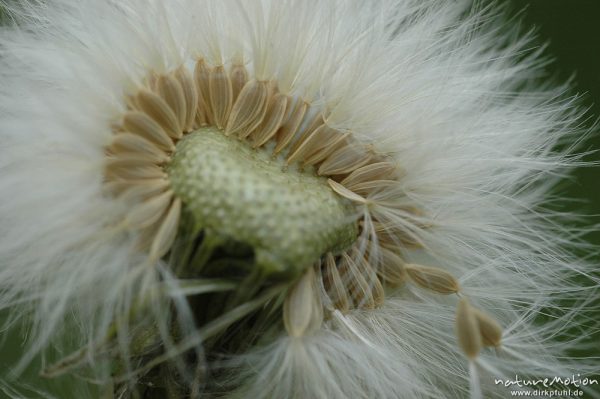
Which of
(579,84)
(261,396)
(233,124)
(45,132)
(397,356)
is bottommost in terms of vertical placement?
(261,396)

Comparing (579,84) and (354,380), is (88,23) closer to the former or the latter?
(354,380)

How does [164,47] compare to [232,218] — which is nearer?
[232,218]

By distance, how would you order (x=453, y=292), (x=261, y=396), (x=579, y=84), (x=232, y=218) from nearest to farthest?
(x=232, y=218) → (x=261, y=396) → (x=453, y=292) → (x=579, y=84)

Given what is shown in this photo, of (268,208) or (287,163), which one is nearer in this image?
(268,208)

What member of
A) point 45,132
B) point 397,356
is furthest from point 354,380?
point 45,132
